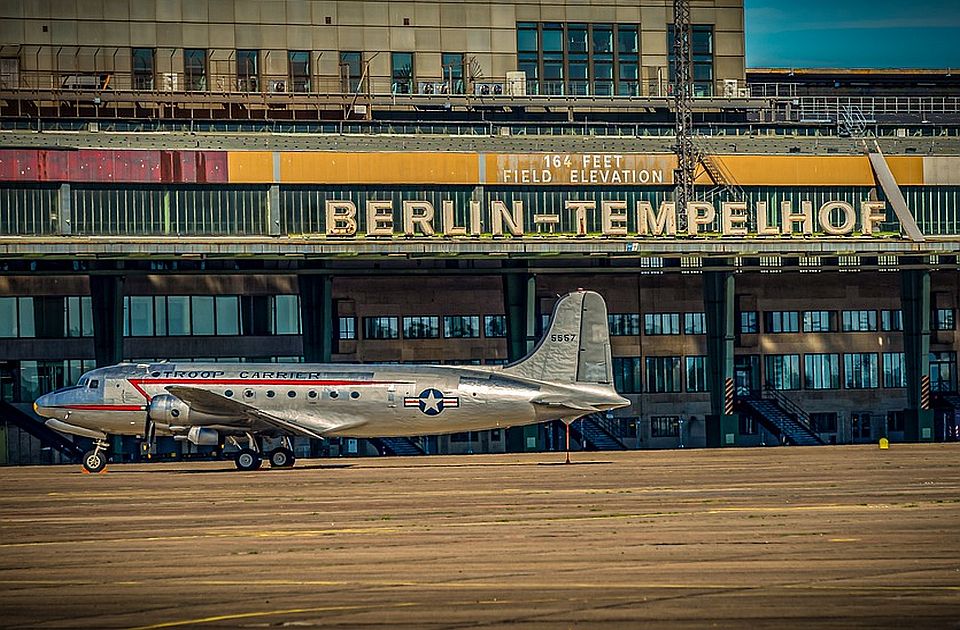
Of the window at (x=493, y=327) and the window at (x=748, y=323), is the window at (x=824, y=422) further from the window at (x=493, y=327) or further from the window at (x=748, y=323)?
the window at (x=493, y=327)

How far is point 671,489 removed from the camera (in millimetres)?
45562

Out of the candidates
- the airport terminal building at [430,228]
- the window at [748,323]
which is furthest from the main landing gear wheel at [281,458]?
the window at [748,323]

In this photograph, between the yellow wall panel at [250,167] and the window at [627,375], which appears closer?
the yellow wall panel at [250,167]

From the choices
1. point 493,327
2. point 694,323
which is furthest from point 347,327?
point 694,323

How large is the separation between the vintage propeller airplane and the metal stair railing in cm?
3161

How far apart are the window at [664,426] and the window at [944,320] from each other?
1738 cm

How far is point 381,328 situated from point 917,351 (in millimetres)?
30067

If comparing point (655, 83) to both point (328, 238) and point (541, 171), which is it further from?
point (328, 238)

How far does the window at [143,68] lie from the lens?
325 ft

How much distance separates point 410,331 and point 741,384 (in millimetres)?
20287

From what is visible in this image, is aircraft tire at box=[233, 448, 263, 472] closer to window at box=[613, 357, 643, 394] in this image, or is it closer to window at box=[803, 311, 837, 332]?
window at box=[613, 357, 643, 394]

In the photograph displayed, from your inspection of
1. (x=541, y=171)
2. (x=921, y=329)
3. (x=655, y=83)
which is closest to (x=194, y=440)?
(x=541, y=171)

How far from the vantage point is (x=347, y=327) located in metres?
85.9

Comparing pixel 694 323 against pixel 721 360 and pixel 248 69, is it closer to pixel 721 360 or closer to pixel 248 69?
pixel 721 360
